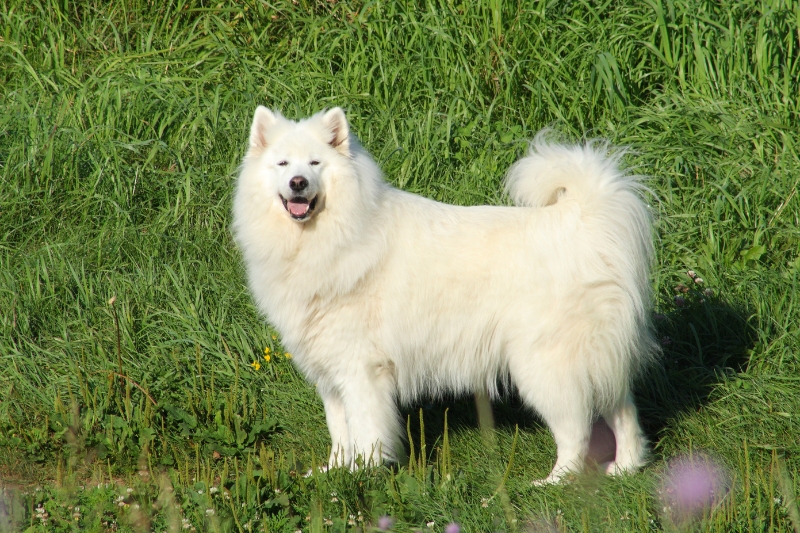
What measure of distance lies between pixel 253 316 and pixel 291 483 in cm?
176

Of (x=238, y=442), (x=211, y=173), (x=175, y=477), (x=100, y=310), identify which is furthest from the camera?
(x=211, y=173)

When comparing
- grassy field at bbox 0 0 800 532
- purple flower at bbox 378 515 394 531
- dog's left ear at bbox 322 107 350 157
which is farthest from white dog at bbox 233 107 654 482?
purple flower at bbox 378 515 394 531

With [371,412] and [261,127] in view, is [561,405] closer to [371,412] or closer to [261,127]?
[371,412]

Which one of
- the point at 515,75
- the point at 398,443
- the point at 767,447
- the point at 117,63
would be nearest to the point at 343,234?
the point at 398,443

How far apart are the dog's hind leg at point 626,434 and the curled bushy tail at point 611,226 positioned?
0.19 metres

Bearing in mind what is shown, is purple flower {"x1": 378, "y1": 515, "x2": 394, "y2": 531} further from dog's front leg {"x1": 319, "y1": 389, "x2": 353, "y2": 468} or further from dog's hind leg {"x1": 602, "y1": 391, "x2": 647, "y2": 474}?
dog's hind leg {"x1": 602, "y1": 391, "x2": 647, "y2": 474}

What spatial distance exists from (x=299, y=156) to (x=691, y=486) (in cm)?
244

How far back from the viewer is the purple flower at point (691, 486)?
3191 millimetres

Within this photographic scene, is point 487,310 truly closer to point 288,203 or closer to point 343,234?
point 343,234

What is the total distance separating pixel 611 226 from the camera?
3.68m

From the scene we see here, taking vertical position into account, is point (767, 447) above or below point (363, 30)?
below

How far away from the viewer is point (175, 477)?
363cm

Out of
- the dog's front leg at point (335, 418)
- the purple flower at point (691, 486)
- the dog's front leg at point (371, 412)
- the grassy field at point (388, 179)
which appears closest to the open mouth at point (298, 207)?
the dog's front leg at point (371, 412)

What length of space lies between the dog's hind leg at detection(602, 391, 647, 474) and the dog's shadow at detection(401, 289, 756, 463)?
295 millimetres
